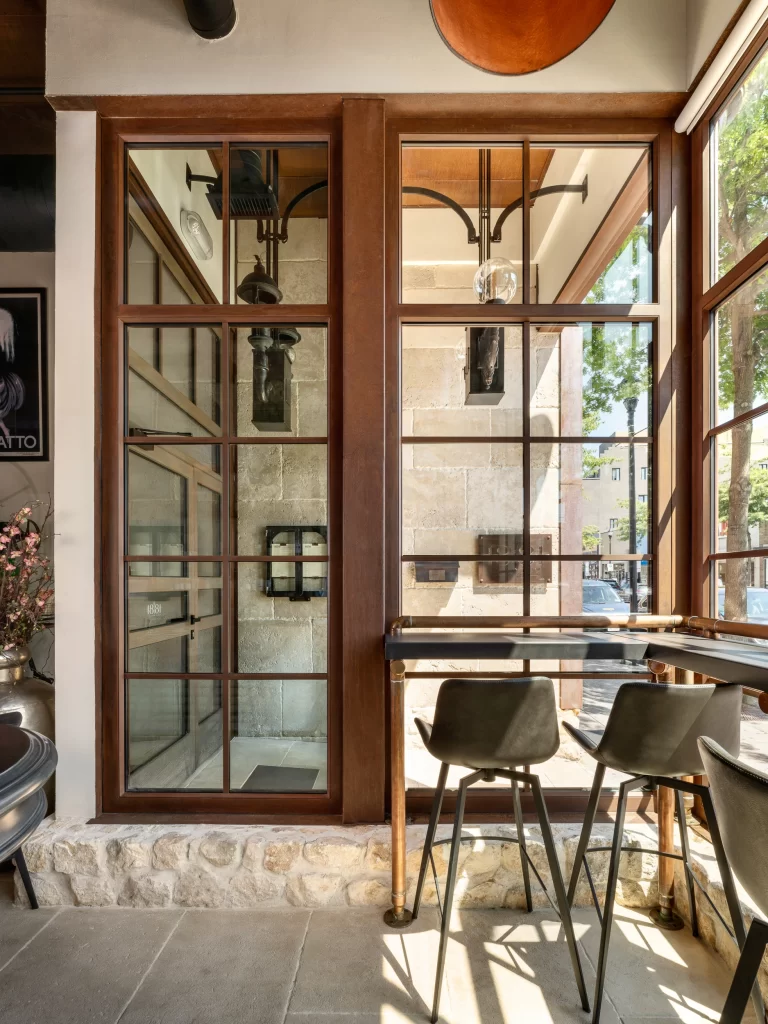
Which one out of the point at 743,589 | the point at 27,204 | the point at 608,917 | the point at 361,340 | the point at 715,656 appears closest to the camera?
the point at 715,656

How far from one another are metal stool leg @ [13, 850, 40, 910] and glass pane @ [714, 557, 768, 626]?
108 inches

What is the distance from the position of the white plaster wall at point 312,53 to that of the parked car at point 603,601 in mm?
2007

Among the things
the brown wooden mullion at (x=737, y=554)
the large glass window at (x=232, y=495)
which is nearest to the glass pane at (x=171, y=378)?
the large glass window at (x=232, y=495)

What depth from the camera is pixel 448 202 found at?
8.29ft

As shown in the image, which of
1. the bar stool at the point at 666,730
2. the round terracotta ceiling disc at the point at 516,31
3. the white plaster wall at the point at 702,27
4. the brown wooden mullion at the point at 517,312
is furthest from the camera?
the brown wooden mullion at the point at 517,312

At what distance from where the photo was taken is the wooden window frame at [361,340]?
7.75ft

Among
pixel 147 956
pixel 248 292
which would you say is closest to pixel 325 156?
pixel 248 292

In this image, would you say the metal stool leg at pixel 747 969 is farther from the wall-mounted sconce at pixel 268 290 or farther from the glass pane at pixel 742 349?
the wall-mounted sconce at pixel 268 290

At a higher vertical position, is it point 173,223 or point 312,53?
point 312,53

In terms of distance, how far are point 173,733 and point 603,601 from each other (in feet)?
6.17

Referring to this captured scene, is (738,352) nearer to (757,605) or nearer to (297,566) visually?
(757,605)

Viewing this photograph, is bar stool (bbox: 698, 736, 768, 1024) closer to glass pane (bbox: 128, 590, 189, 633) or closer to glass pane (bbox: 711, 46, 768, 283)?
glass pane (bbox: 711, 46, 768, 283)

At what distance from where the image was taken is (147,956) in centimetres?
196

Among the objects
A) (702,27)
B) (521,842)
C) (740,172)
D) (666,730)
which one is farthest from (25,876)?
(702,27)
